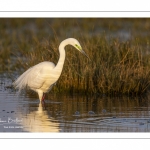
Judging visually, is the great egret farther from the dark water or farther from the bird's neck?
the dark water

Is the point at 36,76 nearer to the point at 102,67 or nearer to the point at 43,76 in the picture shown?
the point at 43,76

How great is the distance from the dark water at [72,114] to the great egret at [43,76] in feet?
1.11

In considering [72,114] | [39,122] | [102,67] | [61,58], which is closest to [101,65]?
[102,67]

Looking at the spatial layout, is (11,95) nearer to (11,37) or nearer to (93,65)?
(93,65)

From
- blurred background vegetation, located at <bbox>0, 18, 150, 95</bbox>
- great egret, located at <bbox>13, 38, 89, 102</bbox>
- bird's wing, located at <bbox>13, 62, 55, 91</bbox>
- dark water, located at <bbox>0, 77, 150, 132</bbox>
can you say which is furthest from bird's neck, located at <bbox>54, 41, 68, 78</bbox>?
blurred background vegetation, located at <bbox>0, 18, 150, 95</bbox>

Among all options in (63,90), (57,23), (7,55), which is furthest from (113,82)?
(57,23)

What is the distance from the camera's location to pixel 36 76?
1188 centimetres

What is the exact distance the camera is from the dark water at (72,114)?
30.4 feet

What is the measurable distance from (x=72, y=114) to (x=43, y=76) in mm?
1718

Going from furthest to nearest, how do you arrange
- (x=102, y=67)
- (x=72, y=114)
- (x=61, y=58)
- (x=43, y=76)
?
1. (x=102, y=67)
2. (x=43, y=76)
3. (x=61, y=58)
4. (x=72, y=114)

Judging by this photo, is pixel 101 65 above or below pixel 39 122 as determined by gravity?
above
